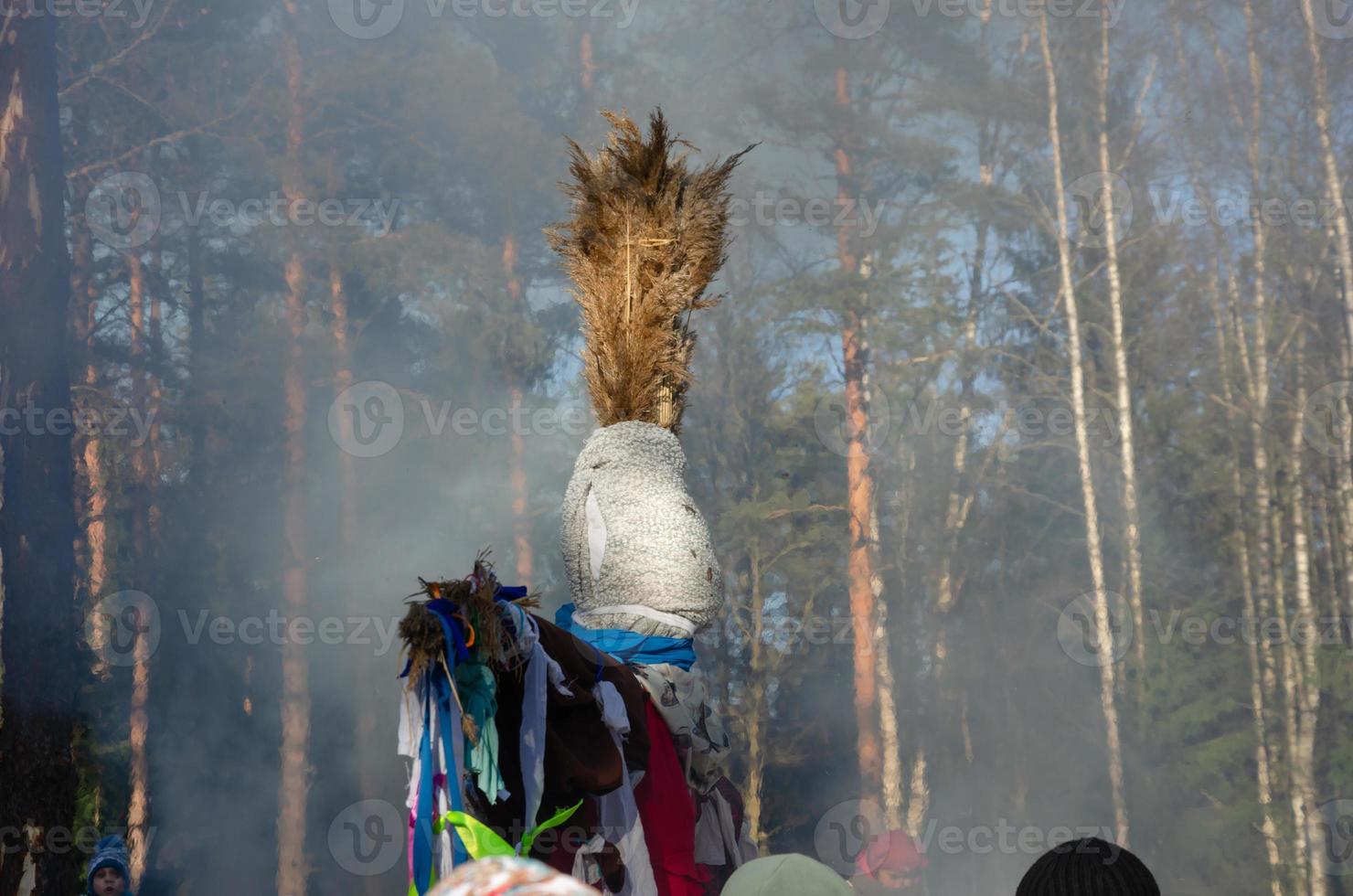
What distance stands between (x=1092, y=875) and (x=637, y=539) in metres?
1.90

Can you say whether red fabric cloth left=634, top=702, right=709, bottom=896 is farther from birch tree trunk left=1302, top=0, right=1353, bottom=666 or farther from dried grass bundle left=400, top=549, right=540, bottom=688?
birch tree trunk left=1302, top=0, right=1353, bottom=666

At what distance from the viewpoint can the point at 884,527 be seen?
48.8ft

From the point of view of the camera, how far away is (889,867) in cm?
630

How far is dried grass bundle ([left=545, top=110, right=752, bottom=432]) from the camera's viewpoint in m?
4.28

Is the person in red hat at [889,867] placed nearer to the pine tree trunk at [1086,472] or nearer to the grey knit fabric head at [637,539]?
the grey knit fabric head at [637,539]

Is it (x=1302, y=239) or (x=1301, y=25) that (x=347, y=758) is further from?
(x=1301, y=25)

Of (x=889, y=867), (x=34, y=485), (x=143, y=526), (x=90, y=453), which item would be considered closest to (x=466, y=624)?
(x=889, y=867)

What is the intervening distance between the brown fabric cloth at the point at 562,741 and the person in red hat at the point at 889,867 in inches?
136

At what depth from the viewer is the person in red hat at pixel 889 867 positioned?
6.29 metres

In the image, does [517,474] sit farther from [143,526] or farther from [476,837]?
[476,837]

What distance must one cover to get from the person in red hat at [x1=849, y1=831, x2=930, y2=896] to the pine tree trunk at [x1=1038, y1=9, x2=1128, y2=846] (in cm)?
672

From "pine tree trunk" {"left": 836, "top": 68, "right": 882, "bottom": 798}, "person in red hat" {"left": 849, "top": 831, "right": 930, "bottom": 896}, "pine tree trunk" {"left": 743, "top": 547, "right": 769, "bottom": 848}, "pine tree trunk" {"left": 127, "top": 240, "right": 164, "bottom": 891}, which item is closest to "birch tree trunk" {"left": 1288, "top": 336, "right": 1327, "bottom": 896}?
"pine tree trunk" {"left": 836, "top": 68, "right": 882, "bottom": 798}

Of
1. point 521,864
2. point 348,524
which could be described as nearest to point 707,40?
point 348,524

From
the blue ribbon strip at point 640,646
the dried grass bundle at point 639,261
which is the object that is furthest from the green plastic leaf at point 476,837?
the dried grass bundle at point 639,261
